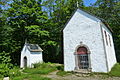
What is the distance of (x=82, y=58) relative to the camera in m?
11.5

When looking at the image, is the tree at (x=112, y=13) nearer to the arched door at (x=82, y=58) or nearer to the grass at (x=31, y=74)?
the arched door at (x=82, y=58)

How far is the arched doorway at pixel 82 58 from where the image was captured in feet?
36.8

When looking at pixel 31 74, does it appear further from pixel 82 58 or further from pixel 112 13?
pixel 112 13

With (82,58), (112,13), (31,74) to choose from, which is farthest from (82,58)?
(112,13)

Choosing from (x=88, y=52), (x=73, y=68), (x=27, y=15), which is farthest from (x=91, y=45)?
(x=27, y=15)

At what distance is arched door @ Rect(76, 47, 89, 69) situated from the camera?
36.8 feet

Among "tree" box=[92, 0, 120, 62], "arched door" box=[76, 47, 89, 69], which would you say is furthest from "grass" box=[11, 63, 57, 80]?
"tree" box=[92, 0, 120, 62]

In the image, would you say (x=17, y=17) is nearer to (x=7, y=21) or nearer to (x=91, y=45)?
(x=7, y=21)

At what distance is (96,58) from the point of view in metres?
10.5

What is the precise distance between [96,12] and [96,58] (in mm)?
15455

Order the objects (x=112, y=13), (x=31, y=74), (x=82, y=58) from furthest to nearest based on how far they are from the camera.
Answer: (x=112, y=13), (x=31, y=74), (x=82, y=58)

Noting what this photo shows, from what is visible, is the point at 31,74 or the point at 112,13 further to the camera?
the point at 112,13

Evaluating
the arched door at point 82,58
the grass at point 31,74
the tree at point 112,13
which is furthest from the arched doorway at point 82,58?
the tree at point 112,13

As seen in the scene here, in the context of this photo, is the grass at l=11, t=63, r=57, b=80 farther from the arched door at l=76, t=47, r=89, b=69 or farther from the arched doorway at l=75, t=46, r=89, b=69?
the arched door at l=76, t=47, r=89, b=69
